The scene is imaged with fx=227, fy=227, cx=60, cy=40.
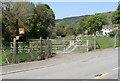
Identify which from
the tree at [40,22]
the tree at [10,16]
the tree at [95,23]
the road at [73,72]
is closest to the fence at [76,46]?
the road at [73,72]

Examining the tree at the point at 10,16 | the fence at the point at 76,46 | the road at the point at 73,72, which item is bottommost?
the road at the point at 73,72

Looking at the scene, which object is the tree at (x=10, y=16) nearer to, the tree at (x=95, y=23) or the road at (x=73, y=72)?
the road at (x=73, y=72)

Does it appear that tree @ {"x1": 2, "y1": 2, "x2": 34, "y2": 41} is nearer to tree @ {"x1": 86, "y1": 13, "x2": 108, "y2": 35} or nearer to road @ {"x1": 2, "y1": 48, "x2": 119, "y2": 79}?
road @ {"x1": 2, "y1": 48, "x2": 119, "y2": 79}

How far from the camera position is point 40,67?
43.6 ft

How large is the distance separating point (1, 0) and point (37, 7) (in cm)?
3825

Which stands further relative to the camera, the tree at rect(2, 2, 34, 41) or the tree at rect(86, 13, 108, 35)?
the tree at rect(86, 13, 108, 35)

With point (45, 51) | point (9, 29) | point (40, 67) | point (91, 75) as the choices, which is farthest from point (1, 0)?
point (91, 75)

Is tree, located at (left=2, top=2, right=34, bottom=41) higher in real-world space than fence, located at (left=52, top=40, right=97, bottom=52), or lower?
higher

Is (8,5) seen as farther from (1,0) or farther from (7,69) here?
(7,69)

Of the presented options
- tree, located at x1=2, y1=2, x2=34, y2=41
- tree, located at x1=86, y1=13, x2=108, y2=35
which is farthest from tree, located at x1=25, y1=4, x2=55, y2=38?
tree, located at x1=86, y1=13, x2=108, y2=35

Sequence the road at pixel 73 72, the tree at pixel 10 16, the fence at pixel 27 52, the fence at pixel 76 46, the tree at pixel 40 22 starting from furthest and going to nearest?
the tree at pixel 40 22 → the tree at pixel 10 16 → the fence at pixel 76 46 → the fence at pixel 27 52 → the road at pixel 73 72

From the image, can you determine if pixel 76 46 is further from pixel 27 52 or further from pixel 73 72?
pixel 73 72

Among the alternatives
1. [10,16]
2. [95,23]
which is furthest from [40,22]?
[95,23]

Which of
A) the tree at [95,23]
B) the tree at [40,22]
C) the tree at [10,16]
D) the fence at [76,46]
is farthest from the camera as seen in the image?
the tree at [95,23]
